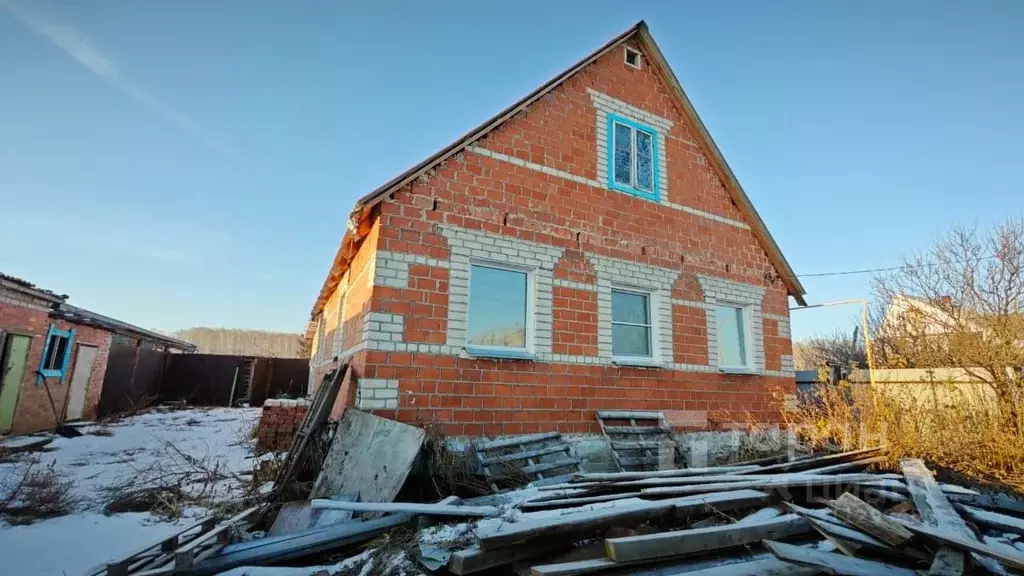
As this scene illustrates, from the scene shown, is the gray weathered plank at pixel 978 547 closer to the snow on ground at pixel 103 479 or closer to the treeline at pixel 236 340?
the snow on ground at pixel 103 479

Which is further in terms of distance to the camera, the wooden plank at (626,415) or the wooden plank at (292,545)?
the wooden plank at (626,415)

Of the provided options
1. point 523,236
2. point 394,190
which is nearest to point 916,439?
point 523,236

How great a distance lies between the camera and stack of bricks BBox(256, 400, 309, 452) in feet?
28.6

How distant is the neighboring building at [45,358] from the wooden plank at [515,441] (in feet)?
37.1

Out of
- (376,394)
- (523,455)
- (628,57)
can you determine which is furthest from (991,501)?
(628,57)

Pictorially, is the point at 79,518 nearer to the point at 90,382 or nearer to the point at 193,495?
the point at 193,495

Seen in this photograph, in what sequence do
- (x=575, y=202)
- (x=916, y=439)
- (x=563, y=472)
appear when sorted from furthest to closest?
(x=575, y=202), (x=916, y=439), (x=563, y=472)

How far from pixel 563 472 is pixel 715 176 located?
7.06 meters

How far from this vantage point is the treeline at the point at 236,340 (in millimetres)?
50344

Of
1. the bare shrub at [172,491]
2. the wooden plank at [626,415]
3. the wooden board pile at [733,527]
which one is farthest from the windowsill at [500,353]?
the bare shrub at [172,491]

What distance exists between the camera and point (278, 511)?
5293 mm

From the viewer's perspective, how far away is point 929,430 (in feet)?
23.9

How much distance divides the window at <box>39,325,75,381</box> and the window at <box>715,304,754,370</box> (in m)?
16.0

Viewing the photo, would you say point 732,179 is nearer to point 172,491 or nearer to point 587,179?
point 587,179
